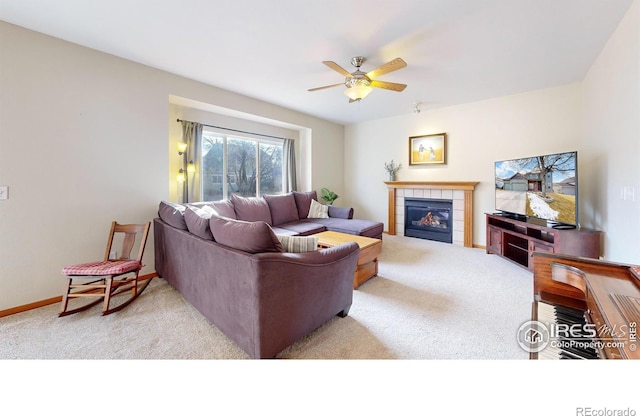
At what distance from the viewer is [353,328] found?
185cm

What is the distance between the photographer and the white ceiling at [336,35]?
1.86 metres

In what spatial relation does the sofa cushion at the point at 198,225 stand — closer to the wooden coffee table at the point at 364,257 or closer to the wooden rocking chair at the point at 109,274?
the wooden rocking chair at the point at 109,274

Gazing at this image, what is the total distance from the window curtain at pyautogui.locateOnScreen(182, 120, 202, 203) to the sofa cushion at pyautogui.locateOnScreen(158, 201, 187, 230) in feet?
2.69

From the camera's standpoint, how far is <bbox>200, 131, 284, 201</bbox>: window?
399 cm

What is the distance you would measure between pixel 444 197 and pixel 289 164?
10.4 feet

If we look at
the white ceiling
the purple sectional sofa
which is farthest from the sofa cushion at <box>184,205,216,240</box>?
the white ceiling

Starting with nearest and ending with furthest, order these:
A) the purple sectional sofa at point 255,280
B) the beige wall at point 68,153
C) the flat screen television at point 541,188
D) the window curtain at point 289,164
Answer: the purple sectional sofa at point 255,280, the beige wall at point 68,153, the flat screen television at point 541,188, the window curtain at point 289,164

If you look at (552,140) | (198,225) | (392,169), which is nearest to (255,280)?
(198,225)

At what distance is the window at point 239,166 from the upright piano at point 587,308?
4.11 meters

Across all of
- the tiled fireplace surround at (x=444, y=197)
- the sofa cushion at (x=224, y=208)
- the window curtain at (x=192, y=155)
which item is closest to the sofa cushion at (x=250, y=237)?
the sofa cushion at (x=224, y=208)
